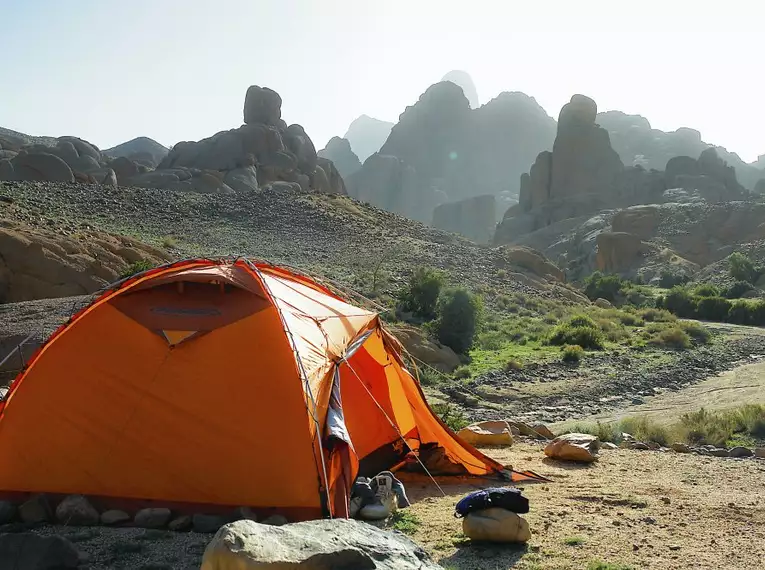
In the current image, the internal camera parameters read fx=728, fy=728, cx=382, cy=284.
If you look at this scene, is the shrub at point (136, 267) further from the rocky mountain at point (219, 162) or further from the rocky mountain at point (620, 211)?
the rocky mountain at point (620, 211)

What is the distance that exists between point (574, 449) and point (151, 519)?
225 inches

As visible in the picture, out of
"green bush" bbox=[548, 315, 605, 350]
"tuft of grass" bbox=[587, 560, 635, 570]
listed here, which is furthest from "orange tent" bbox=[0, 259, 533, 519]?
"green bush" bbox=[548, 315, 605, 350]

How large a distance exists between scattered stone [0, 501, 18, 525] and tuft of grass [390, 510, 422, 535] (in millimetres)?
3384

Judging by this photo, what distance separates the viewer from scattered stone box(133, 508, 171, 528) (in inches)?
249

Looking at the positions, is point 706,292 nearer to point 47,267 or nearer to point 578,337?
point 578,337

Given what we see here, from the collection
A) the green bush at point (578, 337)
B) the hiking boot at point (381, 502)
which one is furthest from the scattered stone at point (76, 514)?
the green bush at point (578, 337)

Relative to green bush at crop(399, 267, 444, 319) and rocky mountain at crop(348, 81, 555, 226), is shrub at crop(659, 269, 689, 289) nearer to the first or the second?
green bush at crop(399, 267, 444, 319)

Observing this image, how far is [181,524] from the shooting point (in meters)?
6.30

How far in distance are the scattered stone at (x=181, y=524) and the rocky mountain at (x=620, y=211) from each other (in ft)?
195

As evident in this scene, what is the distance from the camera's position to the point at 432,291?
25.9 meters

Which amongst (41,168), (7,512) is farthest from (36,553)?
(41,168)

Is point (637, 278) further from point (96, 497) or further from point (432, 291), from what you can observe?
point (96, 497)

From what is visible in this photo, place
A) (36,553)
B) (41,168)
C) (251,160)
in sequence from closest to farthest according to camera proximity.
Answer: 1. (36,553)
2. (41,168)
3. (251,160)

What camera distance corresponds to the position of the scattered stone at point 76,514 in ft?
20.9
